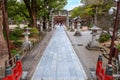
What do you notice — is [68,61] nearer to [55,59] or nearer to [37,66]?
[55,59]

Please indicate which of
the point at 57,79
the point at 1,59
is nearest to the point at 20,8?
the point at 1,59

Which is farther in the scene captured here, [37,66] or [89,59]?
[89,59]

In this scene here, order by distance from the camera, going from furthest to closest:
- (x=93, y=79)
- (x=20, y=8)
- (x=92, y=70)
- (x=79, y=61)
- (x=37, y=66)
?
1. (x=20, y=8)
2. (x=79, y=61)
3. (x=37, y=66)
4. (x=92, y=70)
5. (x=93, y=79)

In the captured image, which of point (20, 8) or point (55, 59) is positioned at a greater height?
point (20, 8)

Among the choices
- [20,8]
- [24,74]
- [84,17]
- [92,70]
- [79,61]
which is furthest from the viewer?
[84,17]

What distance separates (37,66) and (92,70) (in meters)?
2.80

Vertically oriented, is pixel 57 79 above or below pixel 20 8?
below

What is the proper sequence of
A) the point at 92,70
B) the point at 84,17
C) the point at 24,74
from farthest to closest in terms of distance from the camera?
the point at 84,17, the point at 92,70, the point at 24,74

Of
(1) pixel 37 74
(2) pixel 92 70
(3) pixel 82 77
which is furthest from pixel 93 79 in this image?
(1) pixel 37 74

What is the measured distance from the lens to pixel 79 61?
37.7ft

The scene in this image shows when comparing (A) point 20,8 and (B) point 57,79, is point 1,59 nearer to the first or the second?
(B) point 57,79

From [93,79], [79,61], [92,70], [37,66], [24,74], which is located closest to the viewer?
[93,79]

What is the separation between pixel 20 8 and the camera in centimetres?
2877

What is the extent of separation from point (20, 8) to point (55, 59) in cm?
1843
